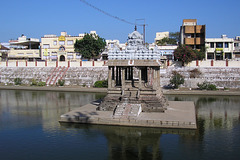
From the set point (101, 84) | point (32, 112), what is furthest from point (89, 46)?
point (32, 112)

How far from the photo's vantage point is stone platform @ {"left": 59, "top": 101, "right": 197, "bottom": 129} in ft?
65.0

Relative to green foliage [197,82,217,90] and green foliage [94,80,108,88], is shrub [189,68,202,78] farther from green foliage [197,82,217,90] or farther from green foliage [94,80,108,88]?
green foliage [94,80,108,88]

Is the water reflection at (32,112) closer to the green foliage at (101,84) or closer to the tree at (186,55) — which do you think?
the green foliage at (101,84)

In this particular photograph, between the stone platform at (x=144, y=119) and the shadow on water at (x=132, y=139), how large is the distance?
0.44 metres

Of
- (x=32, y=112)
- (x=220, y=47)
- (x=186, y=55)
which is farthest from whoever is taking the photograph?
(x=220, y=47)

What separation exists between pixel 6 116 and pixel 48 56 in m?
48.5

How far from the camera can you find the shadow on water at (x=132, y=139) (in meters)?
15.4

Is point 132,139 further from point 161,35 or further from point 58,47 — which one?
point 161,35

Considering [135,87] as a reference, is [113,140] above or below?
below

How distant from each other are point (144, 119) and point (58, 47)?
5546 cm

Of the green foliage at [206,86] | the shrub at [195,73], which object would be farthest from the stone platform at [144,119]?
the shrub at [195,73]

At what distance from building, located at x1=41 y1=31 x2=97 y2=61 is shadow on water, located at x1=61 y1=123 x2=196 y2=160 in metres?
50.7

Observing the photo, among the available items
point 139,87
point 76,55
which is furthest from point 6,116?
point 76,55

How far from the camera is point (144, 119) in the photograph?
66.5ft
